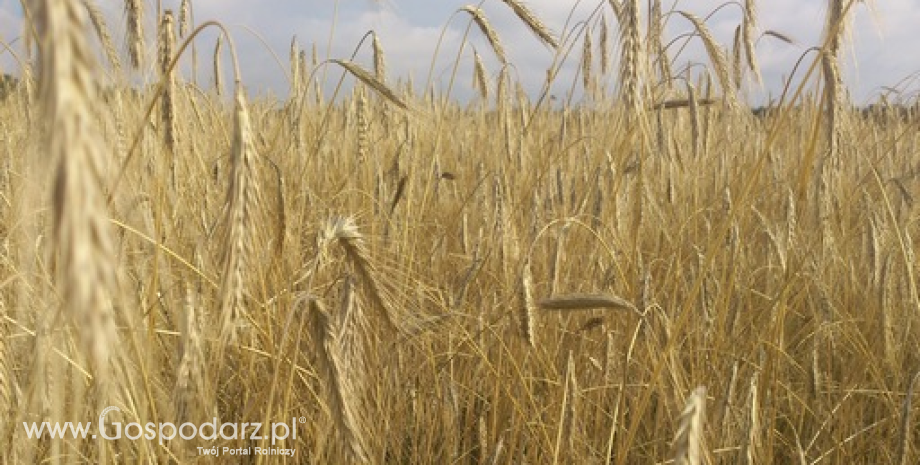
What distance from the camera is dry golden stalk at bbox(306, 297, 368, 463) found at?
2.99ft

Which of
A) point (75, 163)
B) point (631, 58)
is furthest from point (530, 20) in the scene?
point (75, 163)

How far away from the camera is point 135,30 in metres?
1.42

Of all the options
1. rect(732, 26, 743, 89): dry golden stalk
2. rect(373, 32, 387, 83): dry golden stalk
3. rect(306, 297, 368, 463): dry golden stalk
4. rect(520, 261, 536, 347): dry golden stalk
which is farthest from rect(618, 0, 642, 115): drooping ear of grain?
rect(732, 26, 743, 89): dry golden stalk

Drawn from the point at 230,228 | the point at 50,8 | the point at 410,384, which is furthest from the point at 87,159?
the point at 410,384

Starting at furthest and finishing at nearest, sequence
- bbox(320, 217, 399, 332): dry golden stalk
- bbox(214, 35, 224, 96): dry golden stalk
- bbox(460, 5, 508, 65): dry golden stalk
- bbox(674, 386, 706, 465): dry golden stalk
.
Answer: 1. bbox(214, 35, 224, 96): dry golden stalk
2. bbox(460, 5, 508, 65): dry golden stalk
3. bbox(320, 217, 399, 332): dry golden stalk
4. bbox(674, 386, 706, 465): dry golden stalk

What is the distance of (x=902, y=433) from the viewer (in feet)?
3.63

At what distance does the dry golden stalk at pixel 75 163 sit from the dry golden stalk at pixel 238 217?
1.23 ft

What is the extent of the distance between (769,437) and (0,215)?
1.96 meters

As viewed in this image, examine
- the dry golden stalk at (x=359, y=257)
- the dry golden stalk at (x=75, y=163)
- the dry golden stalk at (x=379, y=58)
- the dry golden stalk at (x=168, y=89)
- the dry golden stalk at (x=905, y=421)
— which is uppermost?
the dry golden stalk at (x=379, y=58)

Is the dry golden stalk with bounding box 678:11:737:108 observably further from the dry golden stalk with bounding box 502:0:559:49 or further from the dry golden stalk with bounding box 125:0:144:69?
the dry golden stalk with bounding box 125:0:144:69

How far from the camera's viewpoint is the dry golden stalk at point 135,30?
141 cm

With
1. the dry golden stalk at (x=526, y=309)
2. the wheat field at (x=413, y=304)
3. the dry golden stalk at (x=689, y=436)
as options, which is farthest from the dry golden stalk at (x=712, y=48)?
the dry golden stalk at (x=689, y=436)

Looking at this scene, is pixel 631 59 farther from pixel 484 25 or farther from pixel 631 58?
pixel 484 25

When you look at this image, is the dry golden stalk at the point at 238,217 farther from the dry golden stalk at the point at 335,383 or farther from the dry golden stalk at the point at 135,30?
the dry golden stalk at the point at 135,30
